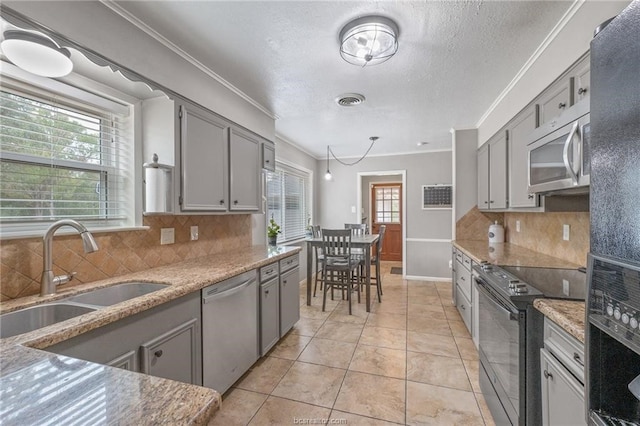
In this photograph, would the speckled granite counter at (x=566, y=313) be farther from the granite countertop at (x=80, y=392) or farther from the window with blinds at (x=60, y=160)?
the window with blinds at (x=60, y=160)

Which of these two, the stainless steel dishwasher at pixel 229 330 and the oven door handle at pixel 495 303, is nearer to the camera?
the oven door handle at pixel 495 303

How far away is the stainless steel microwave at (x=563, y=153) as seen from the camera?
1202mm

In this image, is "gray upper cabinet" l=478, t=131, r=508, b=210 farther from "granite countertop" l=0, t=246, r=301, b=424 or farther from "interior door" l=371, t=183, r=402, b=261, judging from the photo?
"interior door" l=371, t=183, r=402, b=261

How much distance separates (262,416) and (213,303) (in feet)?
2.59

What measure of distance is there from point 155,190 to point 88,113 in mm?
616

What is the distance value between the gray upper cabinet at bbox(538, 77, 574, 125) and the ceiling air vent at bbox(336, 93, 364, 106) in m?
1.46

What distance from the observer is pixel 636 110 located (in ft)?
2.02

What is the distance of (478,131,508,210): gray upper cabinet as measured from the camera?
2.66 m

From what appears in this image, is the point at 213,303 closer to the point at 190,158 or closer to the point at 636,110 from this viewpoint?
the point at 190,158

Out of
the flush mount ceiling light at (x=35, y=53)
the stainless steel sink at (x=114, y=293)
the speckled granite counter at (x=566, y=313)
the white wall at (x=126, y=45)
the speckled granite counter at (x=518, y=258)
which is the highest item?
the white wall at (x=126, y=45)

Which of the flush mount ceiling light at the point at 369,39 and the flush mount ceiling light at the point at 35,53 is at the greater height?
the flush mount ceiling light at the point at 369,39

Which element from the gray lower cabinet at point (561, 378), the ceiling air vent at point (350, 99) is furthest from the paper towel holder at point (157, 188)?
the gray lower cabinet at point (561, 378)

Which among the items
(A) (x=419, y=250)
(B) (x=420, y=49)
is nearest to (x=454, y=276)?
(A) (x=419, y=250)

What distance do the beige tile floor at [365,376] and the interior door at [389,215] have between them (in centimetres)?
373
